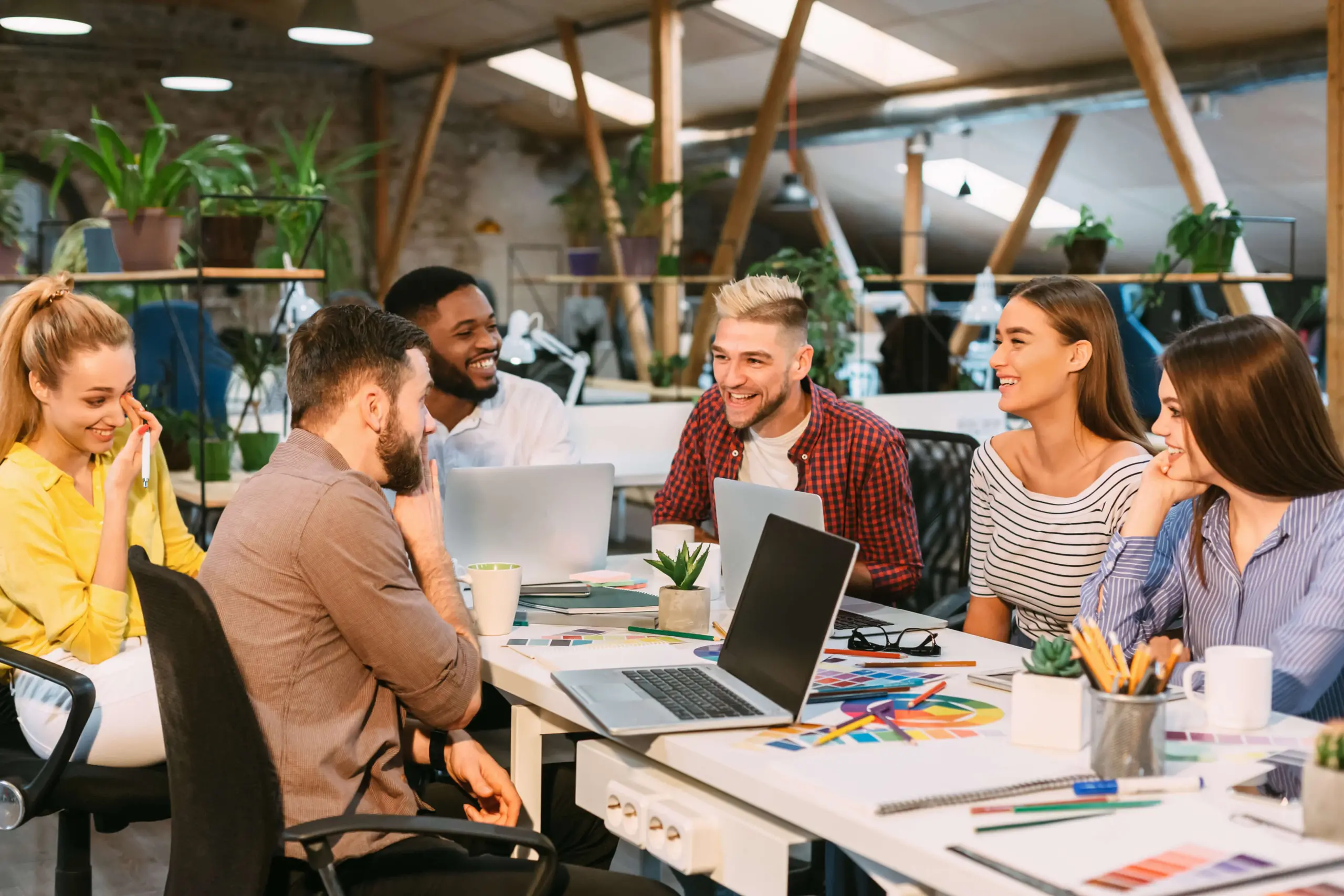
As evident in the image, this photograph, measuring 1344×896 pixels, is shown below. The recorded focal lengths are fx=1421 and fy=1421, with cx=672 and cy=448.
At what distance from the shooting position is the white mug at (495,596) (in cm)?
239

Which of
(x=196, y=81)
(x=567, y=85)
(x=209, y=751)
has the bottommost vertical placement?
(x=209, y=751)

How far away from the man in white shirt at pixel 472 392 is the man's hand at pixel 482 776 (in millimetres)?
1353

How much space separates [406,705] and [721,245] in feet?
22.1

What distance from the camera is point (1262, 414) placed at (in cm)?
210

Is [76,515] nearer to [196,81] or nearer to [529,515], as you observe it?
[529,515]

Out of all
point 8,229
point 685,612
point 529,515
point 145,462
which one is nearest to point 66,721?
point 145,462

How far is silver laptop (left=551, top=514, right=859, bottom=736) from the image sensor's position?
1.85 meters

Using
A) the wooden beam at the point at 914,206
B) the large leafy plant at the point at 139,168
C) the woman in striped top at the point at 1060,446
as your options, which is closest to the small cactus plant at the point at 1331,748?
the woman in striped top at the point at 1060,446

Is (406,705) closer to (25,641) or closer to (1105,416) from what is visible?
(25,641)

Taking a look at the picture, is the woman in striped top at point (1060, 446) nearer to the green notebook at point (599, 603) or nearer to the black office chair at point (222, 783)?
the green notebook at point (599, 603)

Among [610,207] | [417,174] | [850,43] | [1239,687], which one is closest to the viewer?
[1239,687]

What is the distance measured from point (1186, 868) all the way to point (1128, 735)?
0.27 meters

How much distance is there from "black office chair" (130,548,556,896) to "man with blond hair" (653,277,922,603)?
1.44 m

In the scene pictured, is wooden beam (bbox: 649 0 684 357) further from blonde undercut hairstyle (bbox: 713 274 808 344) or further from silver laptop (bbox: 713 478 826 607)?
silver laptop (bbox: 713 478 826 607)
